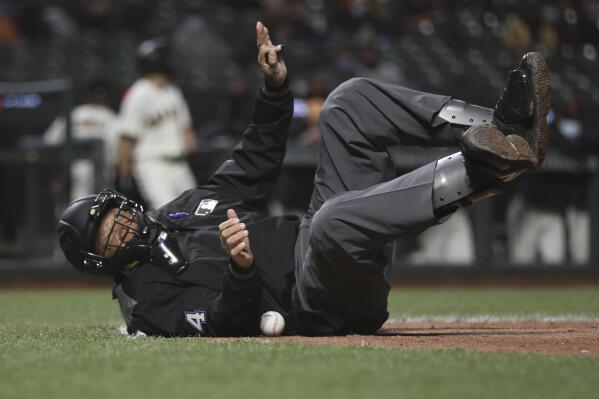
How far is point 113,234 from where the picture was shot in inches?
151

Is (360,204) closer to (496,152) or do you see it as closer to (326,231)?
(326,231)

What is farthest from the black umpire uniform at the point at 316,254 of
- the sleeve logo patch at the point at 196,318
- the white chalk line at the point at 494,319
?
the white chalk line at the point at 494,319

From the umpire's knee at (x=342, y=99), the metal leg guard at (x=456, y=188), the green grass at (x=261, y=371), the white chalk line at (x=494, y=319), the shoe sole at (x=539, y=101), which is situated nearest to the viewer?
the green grass at (x=261, y=371)

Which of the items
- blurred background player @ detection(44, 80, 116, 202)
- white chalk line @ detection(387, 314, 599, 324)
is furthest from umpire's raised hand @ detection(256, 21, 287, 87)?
blurred background player @ detection(44, 80, 116, 202)

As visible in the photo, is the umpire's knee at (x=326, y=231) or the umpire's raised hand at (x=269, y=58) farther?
the umpire's raised hand at (x=269, y=58)

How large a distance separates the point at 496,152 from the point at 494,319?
7.66ft

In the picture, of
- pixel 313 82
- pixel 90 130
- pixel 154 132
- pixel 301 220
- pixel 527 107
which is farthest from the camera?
pixel 313 82

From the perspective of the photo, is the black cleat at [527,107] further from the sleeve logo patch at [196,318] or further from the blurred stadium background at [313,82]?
the blurred stadium background at [313,82]

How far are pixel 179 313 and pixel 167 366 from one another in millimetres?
903

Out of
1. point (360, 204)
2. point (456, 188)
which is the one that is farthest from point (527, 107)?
point (360, 204)

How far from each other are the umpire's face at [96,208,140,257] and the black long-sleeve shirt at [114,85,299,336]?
0.40ft

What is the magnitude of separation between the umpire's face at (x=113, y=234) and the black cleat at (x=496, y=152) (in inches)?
53.8

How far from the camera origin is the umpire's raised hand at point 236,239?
11.1 feet

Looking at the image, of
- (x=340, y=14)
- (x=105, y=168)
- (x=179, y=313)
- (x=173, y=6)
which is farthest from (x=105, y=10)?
(x=179, y=313)
